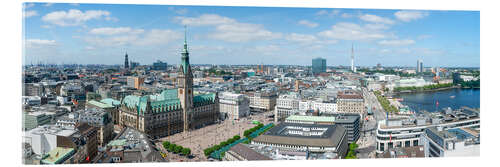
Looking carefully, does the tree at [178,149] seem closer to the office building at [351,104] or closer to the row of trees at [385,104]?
the office building at [351,104]

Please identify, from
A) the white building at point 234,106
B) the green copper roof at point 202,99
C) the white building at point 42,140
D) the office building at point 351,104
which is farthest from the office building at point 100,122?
the office building at point 351,104

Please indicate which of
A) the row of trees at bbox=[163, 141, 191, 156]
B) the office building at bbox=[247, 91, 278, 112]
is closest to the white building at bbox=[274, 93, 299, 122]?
the office building at bbox=[247, 91, 278, 112]

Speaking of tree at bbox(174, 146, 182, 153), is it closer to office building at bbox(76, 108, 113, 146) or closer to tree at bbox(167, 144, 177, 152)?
tree at bbox(167, 144, 177, 152)

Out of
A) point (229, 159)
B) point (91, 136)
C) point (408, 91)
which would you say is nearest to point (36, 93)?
point (91, 136)

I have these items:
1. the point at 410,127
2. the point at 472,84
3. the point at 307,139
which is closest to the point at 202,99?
the point at 307,139

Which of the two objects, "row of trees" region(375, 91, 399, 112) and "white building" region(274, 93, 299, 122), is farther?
"row of trees" region(375, 91, 399, 112)

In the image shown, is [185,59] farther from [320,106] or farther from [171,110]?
[320,106]
